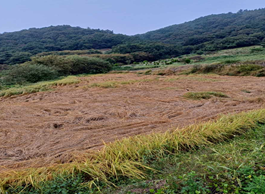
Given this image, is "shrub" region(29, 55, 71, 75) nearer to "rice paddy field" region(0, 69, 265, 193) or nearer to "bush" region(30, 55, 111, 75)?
"bush" region(30, 55, 111, 75)

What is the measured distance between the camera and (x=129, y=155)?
2818 mm

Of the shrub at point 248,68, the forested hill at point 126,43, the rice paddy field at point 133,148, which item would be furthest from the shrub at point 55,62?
the forested hill at point 126,43

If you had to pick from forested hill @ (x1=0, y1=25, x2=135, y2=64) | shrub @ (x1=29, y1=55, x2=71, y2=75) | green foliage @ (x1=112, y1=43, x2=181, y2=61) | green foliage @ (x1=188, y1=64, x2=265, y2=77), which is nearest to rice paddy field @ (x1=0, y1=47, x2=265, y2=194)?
green foliage @ (x1=188, y1=64, x2=265, y2=77)

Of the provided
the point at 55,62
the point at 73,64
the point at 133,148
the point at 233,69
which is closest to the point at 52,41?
the point at 73,64

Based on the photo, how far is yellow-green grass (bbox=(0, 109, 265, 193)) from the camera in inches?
94.5

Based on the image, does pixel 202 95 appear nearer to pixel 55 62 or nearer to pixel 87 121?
pixel 87 121

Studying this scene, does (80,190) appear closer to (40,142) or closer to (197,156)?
(197,156)

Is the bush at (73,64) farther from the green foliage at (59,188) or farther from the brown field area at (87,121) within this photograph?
the green foliage at (59,188)

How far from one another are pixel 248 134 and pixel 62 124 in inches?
149

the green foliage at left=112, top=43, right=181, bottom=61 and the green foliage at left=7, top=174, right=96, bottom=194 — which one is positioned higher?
the green foliage at left=112, top=43, right=181, bottom=61

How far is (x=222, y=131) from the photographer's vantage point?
3.55 m

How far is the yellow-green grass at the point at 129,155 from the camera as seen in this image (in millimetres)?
2400

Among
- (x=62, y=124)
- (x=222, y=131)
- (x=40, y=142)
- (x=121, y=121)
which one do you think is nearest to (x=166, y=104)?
(x=121, y=121)

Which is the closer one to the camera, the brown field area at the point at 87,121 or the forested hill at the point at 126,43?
the brown field area at the point at 87,121
